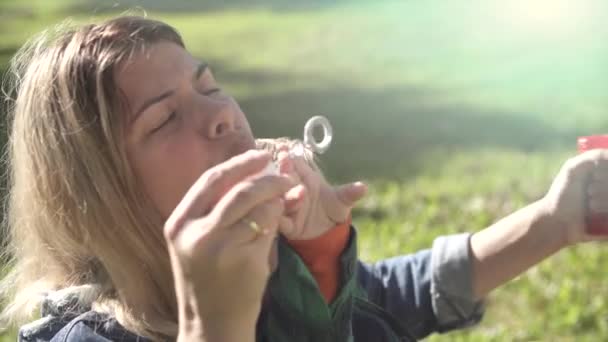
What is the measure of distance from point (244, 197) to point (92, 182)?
35 cm

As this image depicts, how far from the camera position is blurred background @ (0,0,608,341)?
2.47m

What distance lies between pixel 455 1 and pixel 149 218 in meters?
6.09

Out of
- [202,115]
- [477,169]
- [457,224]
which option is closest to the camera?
[202,115]

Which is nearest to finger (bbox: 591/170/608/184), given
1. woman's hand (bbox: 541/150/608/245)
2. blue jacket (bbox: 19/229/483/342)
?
woman's hand (bbox: 541/150/608/245)

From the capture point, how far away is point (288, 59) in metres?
5.50

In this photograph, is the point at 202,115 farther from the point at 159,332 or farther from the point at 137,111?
the point at 159,332

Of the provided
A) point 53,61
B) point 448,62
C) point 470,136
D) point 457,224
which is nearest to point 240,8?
point 448,62

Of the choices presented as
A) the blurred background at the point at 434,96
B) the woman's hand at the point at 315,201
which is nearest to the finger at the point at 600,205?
the woman's hand at the point at 315,201

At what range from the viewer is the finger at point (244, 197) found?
87 cm

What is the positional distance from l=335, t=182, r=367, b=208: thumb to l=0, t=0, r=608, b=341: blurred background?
0.43m

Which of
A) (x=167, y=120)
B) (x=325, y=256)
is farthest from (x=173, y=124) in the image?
(x=325, y=256)

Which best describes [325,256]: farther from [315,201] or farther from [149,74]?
[149,74]

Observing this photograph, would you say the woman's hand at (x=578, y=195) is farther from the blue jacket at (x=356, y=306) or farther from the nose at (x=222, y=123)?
the nose at (x=222, y=123)

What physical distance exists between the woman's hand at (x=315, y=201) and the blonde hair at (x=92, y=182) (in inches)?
6.2
